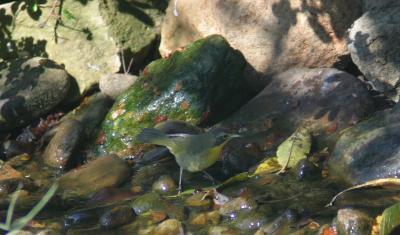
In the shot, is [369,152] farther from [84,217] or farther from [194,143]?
[84,217]

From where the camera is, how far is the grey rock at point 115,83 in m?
7.44

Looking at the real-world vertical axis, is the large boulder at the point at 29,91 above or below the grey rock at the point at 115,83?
below

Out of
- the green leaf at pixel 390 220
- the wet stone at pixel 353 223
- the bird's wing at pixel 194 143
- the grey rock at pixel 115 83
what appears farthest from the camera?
the grey rock at pixel 115 83

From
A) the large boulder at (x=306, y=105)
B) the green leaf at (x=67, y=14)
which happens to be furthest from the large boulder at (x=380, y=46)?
the green leaf at (x=67, y=14)

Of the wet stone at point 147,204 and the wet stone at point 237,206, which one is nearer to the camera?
the wet stone at point 237,206

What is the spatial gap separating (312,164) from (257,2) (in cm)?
242

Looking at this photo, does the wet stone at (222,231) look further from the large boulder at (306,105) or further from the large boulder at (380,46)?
the large boulder at (380,46)

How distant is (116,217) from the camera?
4.81m

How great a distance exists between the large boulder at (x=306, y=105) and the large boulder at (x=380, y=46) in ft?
0.58

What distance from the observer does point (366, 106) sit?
6012 mm

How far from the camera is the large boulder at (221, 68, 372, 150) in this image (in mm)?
6004

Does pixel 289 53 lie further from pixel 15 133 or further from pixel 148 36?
pixel 15 133

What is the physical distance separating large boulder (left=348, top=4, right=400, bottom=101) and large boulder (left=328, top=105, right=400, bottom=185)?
2.80ft

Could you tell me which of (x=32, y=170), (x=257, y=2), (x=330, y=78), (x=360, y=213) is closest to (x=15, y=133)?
(x=32, y=170)
